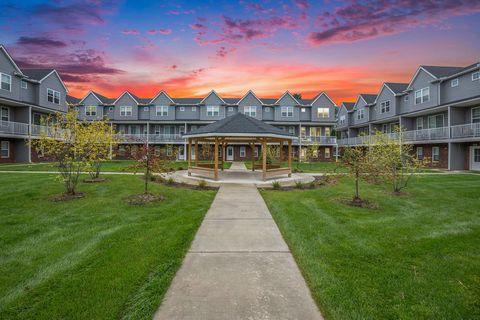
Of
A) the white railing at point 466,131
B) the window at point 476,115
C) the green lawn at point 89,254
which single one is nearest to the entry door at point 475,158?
the white railing at point 466,131

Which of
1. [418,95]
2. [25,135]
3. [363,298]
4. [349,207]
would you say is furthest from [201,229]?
[418,95]

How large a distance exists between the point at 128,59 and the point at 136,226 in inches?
758

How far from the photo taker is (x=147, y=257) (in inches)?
186

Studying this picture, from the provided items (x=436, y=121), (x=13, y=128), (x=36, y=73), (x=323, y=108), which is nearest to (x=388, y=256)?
(x=436, y=121)

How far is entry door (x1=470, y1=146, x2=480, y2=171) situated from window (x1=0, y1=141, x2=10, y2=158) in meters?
47.4

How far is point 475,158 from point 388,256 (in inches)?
1071

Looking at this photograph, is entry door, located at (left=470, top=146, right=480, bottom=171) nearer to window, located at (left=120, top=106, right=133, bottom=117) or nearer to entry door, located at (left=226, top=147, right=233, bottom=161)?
entry door, located at (left=226, top=147, right=233, bottom=161)

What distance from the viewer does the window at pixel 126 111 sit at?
39.4 meters

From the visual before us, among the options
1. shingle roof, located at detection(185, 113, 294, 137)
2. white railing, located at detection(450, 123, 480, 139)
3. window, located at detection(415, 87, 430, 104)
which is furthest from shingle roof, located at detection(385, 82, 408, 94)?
shingle roof, located at detection(185, 113, 294, 137)

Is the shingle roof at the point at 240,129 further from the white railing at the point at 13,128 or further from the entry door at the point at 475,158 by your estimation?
the white railing at the point at 13,128

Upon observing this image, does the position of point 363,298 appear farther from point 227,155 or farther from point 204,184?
point 227,155

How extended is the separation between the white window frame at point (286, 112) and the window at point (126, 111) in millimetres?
24457

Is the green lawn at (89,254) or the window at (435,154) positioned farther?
the window at (435,154)

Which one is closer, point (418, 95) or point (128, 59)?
point (128, 59)
